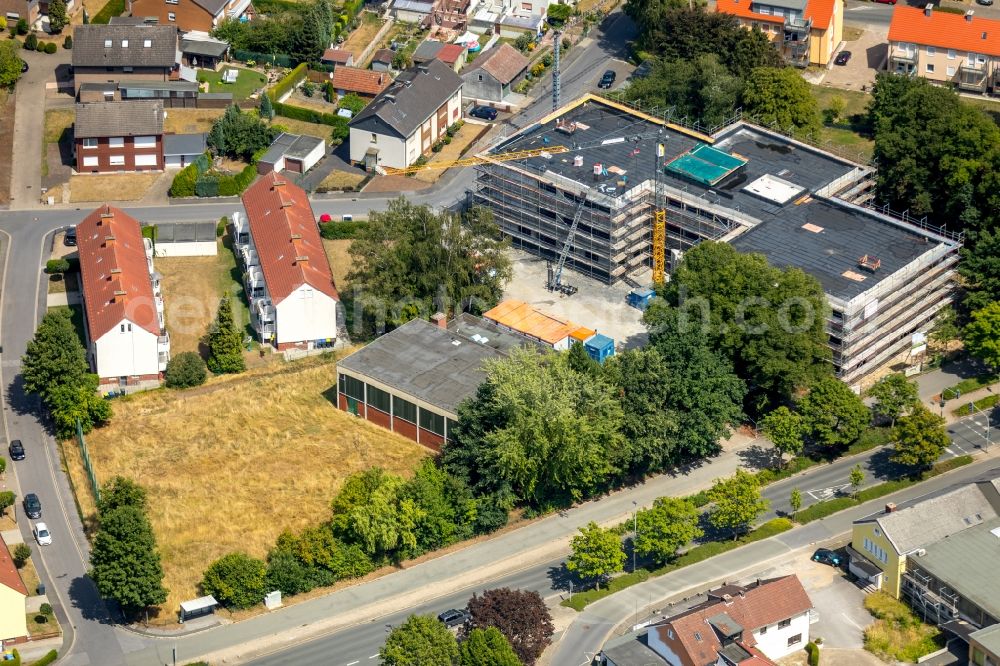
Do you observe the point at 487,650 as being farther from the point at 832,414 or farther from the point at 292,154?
the point at 292,154

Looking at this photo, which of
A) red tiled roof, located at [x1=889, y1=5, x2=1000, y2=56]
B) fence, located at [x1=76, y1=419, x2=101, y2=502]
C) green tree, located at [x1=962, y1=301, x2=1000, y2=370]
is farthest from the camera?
red tiled roof, located at [x1=889, y1=5, x2=1000, y2=56]

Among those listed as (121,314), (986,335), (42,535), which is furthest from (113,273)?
(986,335)

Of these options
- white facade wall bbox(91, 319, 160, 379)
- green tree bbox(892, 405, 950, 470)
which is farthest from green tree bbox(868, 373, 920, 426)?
white facade wall bbox(91, 319, 160, 379)

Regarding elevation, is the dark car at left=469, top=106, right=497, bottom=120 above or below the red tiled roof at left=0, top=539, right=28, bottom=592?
above

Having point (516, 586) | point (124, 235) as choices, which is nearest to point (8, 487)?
point (124, 235)

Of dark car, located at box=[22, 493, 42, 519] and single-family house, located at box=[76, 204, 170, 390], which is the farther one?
single-family house, located at box=[76, 204, 170, 390]

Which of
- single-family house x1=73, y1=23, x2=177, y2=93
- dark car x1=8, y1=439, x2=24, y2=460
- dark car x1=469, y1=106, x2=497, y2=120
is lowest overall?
dark car x1=8, y1=439, x2=24, y2=460

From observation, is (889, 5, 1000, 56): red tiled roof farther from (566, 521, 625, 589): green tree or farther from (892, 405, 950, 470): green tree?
(566, 521, 625, 589): green tree
